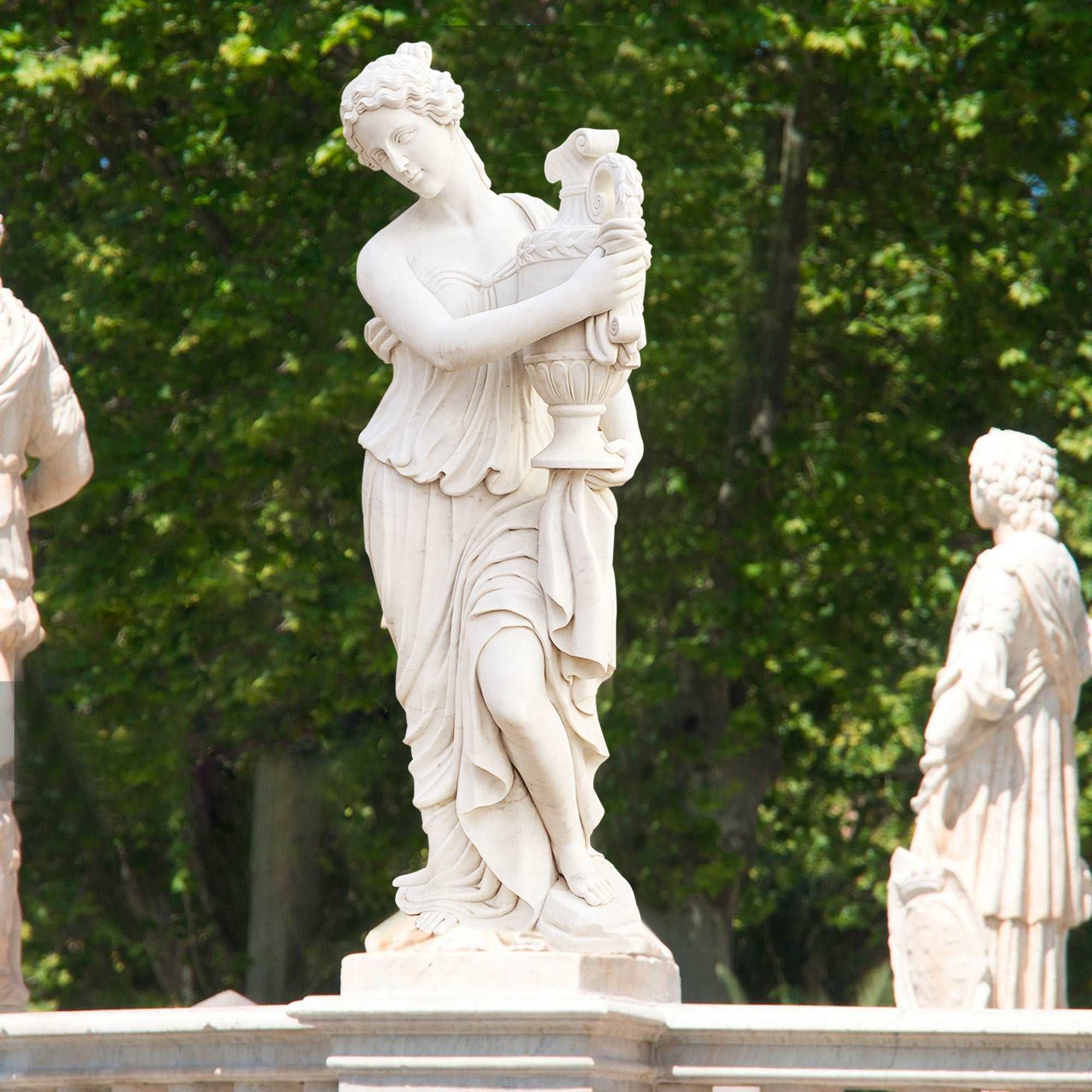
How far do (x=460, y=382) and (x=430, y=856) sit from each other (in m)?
1.10

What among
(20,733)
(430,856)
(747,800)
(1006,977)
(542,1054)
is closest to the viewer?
(542,1054)

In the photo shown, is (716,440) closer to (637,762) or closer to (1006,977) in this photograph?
(637,762)

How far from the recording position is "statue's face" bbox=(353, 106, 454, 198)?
5.43m

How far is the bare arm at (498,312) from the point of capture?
5.11 m

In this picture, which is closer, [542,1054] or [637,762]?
[542,1054]

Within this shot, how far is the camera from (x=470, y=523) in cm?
533

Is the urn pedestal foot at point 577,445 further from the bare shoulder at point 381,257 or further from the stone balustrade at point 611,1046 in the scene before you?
the stone balustrade at point 611,1046

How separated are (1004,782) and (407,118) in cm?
430

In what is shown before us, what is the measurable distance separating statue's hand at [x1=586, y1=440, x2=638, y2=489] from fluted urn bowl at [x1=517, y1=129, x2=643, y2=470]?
0.02 meters

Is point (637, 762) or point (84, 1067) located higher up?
point (637, 762)

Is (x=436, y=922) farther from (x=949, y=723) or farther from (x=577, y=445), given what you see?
(x=949, y=723)

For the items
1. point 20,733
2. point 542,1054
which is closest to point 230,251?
point 20,733

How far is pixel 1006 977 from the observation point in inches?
338

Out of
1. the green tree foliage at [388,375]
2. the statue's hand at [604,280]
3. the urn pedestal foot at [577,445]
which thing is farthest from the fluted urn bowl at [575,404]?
the green tree foliage at [388,375]
